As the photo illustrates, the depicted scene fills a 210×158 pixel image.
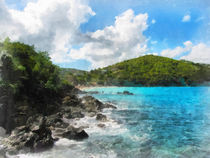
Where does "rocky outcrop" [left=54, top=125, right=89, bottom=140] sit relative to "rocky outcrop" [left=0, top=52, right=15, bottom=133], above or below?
below

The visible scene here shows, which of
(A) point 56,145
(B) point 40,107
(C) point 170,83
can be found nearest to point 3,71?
(B) point 40,107

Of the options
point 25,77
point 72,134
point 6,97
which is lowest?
point 72,134

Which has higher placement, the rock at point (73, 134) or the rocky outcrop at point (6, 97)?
the rocky outcrop at point (6, 97)

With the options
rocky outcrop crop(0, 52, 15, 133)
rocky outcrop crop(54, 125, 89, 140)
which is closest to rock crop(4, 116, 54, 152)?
rocky outcrop crop(54, 125, 89, 140)

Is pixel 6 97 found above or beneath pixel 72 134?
above

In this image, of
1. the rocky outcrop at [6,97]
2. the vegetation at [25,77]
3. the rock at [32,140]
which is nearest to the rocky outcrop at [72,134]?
the rock at [32,140]

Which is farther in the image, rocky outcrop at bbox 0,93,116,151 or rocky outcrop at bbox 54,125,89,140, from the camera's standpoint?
rocky outcrop at bbox 54,125,89,140

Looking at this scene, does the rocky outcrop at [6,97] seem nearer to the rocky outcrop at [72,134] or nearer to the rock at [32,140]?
the rock at [32,140]

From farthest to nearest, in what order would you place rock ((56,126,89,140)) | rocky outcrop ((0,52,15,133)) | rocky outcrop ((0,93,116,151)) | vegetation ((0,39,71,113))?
vegetation ((0,39,71,113)), rocky outcrop ((0,52,15,133)), rock ((56,126,89,140)), rocky outcrop ((0,93,116,151))

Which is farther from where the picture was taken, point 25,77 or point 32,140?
point 25,77

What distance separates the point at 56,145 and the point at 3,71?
13170 mm

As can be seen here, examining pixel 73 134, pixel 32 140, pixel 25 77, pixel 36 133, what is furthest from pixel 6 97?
pixel 73 134

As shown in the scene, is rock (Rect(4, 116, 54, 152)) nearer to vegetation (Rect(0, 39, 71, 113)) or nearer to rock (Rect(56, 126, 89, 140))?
rock (Rect(56, 126, 89, 140))

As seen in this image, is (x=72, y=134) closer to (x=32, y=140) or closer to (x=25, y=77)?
(x=32, y=140)
